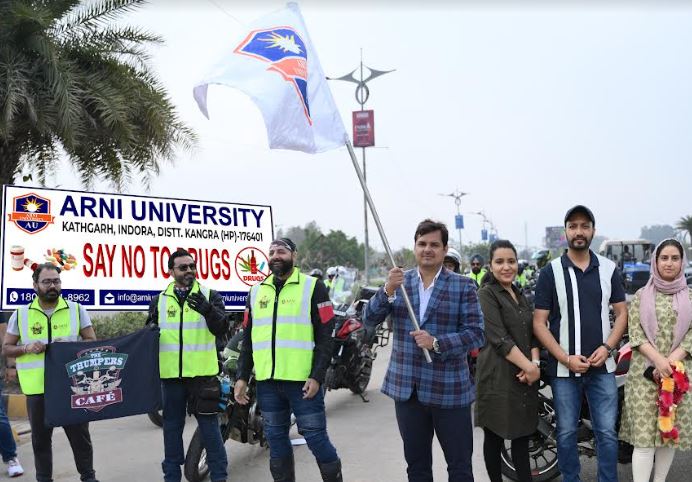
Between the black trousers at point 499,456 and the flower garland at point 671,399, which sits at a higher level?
the flower garland at point 671,399

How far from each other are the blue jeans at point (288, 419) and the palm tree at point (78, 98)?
18.9 feet

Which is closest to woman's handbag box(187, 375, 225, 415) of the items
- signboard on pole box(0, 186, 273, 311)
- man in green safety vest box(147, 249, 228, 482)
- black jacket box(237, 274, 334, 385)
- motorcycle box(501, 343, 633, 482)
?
man in green safety vest box(147, 249, 228, 482)

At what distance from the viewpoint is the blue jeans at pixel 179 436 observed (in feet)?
15.0

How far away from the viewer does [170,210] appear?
7363mm

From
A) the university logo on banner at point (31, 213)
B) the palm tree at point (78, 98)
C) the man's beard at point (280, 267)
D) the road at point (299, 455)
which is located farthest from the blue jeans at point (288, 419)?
the palm tree at point (78, 98)

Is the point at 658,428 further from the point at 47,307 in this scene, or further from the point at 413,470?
the point at 47,307

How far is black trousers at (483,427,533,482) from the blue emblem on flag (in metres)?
2.17

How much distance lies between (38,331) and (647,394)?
3.95m

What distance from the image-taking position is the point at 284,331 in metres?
4.13

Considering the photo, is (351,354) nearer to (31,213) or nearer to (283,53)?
(31,213)

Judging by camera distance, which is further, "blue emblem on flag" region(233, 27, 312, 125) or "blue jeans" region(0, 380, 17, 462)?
"blue jeans" region(0, 380, 17, 462)

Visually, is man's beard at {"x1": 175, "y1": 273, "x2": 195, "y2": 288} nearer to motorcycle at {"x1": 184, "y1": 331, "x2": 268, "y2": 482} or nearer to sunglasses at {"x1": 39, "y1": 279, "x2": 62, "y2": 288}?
Result: motorcycle at {"x1": 184, "y1": 331, "x2": 268, "y2": 482}

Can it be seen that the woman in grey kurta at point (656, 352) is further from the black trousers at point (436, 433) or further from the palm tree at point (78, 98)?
the palm tree at point (78, 98)

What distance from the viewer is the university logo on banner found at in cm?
641
